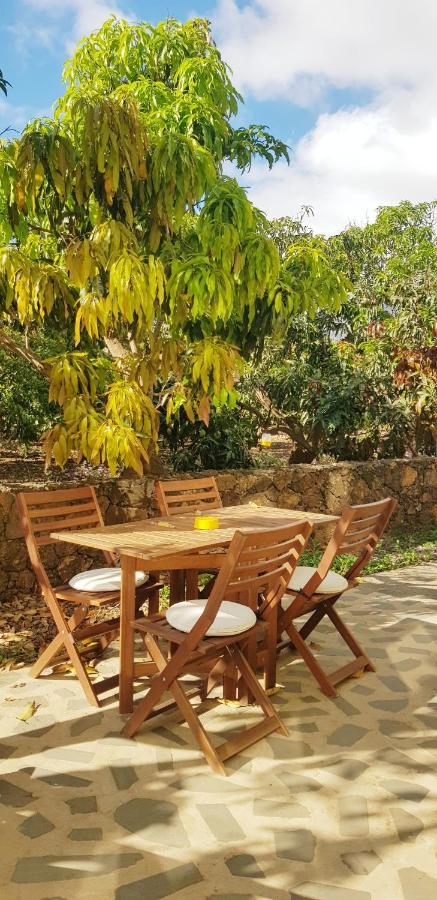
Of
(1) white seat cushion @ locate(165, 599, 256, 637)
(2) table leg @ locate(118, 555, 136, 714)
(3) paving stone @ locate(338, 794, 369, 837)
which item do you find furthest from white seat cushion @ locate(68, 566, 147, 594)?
(3) paving stone @ locate(338, 794, 369, 837)

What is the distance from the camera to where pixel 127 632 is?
10.3ft

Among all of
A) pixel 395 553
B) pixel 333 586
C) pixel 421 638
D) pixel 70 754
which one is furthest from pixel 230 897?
pixel 395 553

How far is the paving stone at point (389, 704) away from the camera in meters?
3.34

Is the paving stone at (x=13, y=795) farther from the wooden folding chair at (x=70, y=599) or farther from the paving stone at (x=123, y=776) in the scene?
the wooden folding chair at (x=70, y=599)

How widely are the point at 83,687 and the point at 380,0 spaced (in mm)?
7099

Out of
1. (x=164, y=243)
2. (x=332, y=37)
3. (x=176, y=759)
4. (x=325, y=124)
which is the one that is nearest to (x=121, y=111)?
(x=164, y=243)

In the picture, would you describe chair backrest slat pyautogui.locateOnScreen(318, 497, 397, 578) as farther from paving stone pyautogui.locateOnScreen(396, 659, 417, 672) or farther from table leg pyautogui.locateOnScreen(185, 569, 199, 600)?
table leg pyautogui.locateOnScreen(185, 569, 199, 600)

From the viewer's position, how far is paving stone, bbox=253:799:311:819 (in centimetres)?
242

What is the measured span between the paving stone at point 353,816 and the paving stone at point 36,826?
1.04 m

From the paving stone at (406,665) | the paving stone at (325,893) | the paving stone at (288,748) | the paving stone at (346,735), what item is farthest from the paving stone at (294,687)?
the paving stone at (325,893)

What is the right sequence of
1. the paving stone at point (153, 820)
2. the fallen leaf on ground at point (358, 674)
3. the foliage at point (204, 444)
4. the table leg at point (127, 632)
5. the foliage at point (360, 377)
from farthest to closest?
1. the foliage at point (360, 377)
2. the foliage at point (204, 444)
3. the fallen leaf on ground at point (358, 674)
4. the table leg at point (127, 632)
5. the paving stone at point (153, 820)

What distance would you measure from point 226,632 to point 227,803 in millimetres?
660

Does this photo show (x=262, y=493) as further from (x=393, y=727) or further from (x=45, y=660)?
(x=393, y=727)

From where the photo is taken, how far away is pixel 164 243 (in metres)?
4.68
